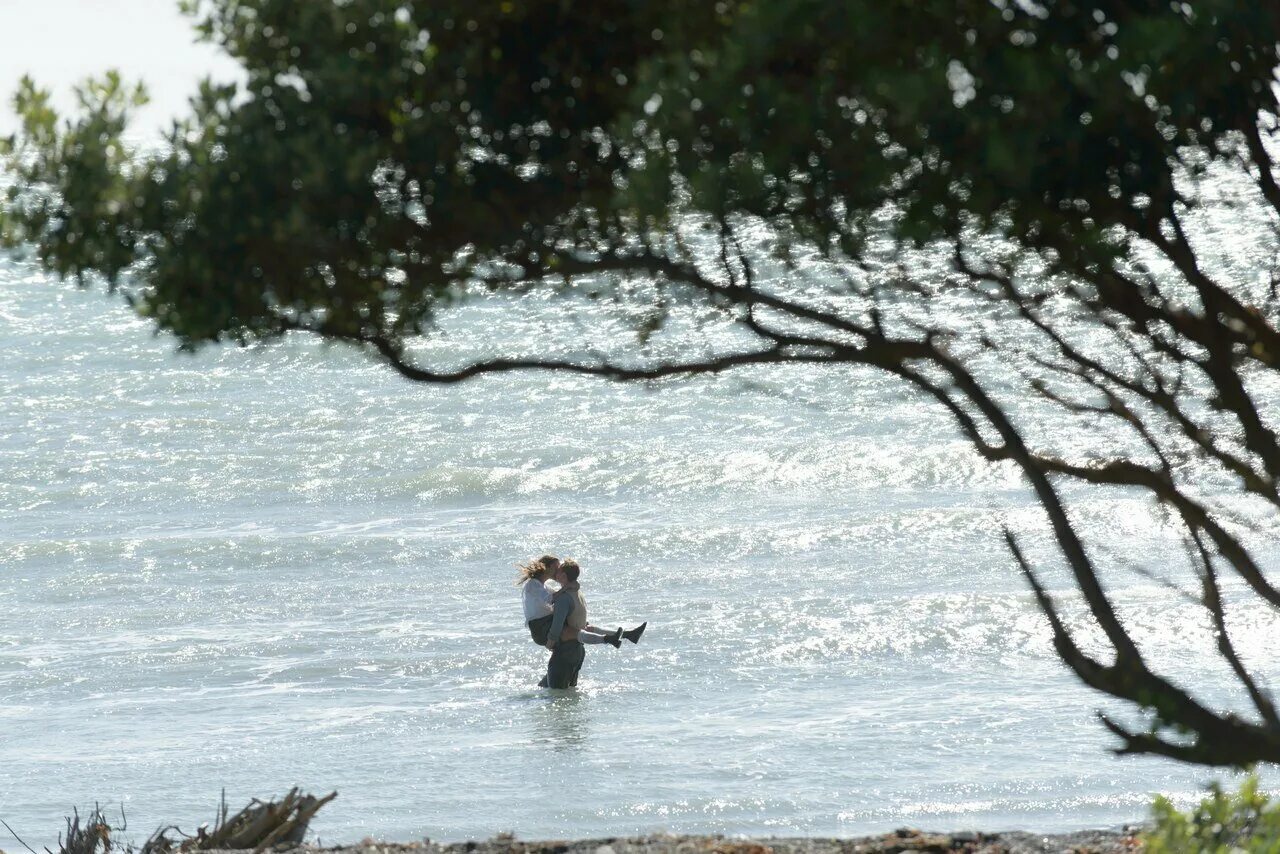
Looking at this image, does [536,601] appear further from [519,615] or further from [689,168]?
[689,168]

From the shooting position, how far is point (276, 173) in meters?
4.36

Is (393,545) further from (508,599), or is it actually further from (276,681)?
(276,681)

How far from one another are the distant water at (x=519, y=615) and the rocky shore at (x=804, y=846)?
66.5 inches

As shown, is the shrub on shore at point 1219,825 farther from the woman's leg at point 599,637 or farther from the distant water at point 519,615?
the woman's leg at point 599,637

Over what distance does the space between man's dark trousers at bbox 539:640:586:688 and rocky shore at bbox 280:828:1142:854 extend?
21.1 ft

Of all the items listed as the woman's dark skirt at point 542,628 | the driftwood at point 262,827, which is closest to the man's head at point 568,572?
the woman's dark skirt at point 542,628

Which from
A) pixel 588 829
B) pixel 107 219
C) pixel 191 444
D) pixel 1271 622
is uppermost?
pixel 191 444

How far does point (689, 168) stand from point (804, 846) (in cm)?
533

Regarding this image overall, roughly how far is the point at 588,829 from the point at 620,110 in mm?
7398

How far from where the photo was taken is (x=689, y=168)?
4.17 m

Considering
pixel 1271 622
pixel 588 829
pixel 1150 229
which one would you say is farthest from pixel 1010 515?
pixel 1150 229

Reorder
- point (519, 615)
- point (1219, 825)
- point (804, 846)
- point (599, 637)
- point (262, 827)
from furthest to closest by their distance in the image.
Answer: point (519, 615) < point (599, 637) < point (804, 846) < point (262, 827) < point (1219, 825)

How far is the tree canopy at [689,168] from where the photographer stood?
4.00 meters

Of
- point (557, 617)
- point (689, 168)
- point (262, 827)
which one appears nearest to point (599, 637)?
point (557, 617)
